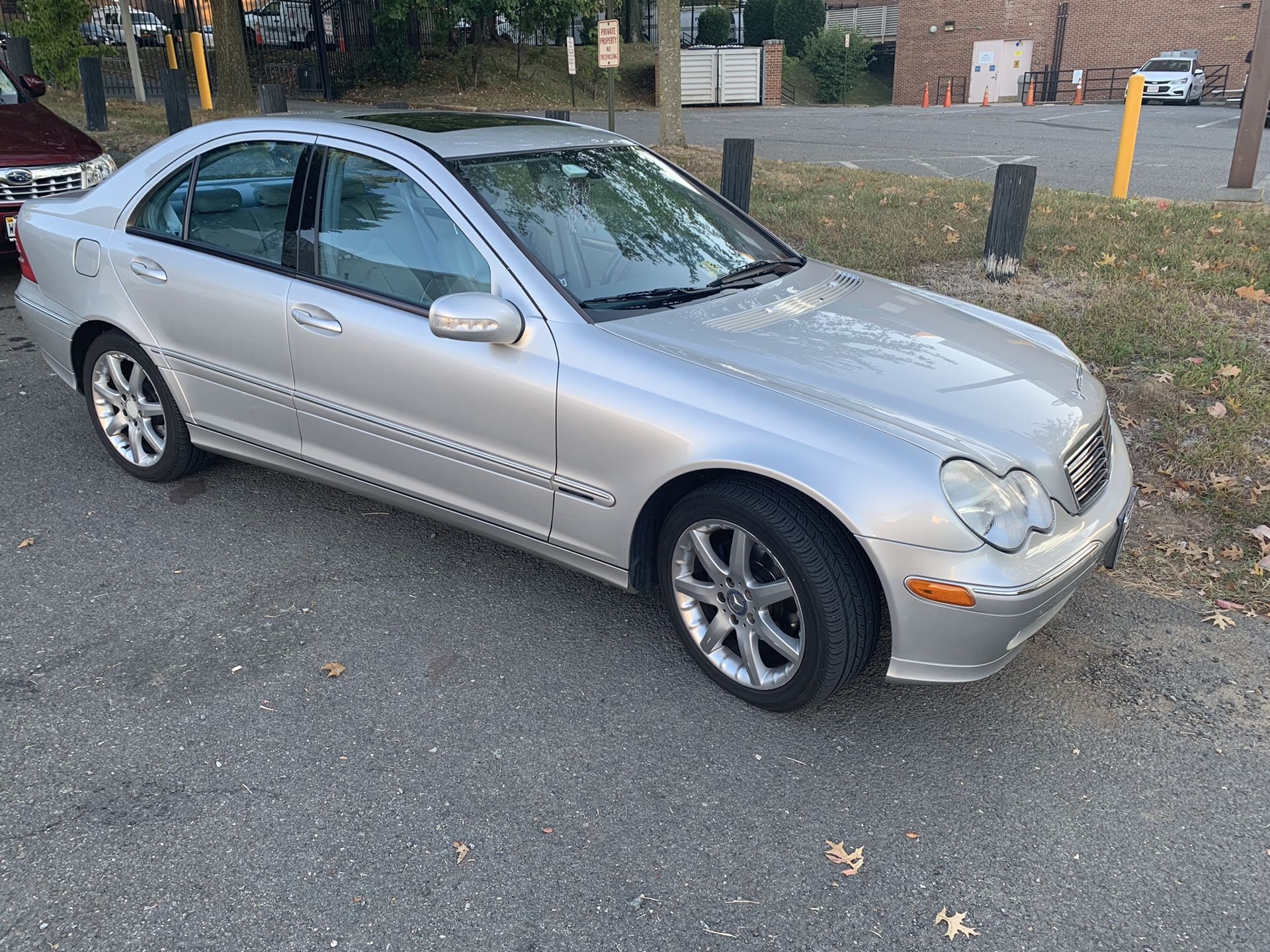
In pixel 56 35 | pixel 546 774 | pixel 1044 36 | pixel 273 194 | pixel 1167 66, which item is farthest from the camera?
pixel 1044 36

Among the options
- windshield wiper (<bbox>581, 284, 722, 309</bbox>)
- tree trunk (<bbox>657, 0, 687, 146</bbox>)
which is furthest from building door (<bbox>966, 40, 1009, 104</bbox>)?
windshield wiper (<bbox>581, 284, 722, 309</bbox>)

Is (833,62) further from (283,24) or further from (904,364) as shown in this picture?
(904,364)

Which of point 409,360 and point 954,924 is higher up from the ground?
point 409,360

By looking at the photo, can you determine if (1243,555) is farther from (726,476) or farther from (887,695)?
(726,476)

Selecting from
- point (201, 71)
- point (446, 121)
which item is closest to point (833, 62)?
point (201, 71)

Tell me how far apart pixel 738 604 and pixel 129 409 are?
3009 millimetres

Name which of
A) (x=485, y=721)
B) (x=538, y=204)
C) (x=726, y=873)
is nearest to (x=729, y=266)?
(x=538, y=204)

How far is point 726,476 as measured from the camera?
122 inches

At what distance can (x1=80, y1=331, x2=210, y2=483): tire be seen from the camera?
14.5 feet

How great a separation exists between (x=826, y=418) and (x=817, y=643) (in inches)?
25.2

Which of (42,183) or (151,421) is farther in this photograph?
(42,183)

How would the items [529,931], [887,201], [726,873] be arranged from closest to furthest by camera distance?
[529,931]
[726,873]
[887,201]

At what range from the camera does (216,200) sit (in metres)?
4.19

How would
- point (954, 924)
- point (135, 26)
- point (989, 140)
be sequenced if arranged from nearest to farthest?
1. point (954, 924)
2. point (989, 140)
3. point (135, 26)
